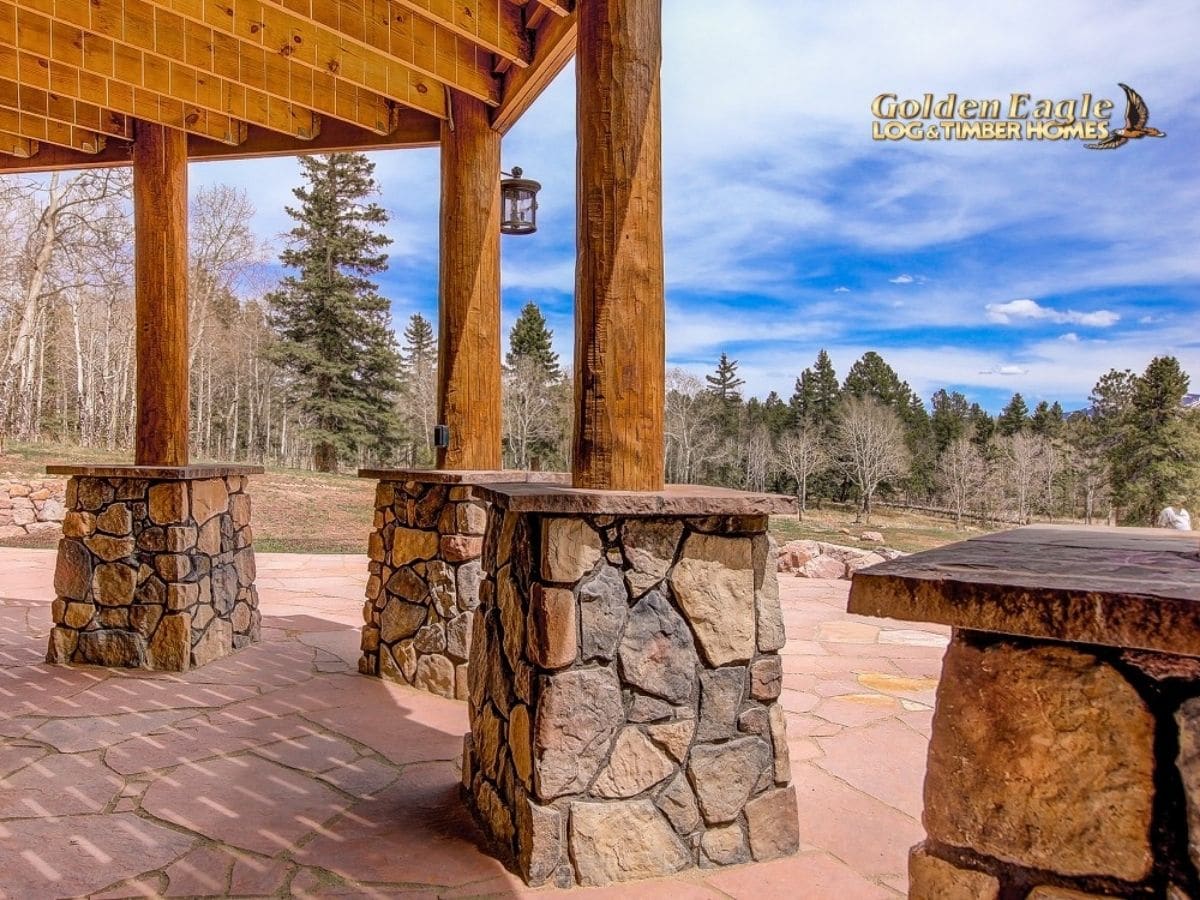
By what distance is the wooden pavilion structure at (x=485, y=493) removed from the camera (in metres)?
1.88

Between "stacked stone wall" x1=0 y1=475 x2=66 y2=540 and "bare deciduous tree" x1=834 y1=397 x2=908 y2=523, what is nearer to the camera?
"stacked stone wall" x1=0 y1=475 x2=66 y2=540

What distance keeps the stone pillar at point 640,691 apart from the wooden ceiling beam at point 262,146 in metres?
2.92

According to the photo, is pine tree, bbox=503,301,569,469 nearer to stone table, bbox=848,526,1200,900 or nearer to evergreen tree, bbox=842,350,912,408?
evergreen tree, bbox=842,350,912,408

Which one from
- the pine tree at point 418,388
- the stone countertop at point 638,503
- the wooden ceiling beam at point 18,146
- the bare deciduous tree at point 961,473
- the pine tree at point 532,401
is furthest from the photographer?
the bare deciduous tree at point 961,473

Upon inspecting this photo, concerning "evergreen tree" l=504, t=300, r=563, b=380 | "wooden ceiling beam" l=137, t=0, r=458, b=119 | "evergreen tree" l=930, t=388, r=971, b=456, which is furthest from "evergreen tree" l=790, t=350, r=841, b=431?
"wooden ceiling beam" l=137, t=0, r=458, b=119

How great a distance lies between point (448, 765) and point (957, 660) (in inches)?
89.4

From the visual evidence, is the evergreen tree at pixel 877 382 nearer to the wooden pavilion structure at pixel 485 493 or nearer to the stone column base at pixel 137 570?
the wooden pavilion structure at pixel 485 493

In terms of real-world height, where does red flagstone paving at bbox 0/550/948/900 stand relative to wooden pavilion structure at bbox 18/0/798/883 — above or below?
below

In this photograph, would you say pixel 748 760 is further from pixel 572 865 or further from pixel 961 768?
pixel 961 768

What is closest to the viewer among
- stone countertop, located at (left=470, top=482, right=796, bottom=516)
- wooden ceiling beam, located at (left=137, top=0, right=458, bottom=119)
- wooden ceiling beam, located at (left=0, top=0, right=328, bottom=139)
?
stone countertop, located at (left=470, top=482, right=796, bottom=516)

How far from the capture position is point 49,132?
436 cm

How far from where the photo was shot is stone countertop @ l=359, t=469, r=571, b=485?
3.16 metres

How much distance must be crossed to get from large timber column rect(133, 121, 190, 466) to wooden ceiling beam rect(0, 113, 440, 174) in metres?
0.33

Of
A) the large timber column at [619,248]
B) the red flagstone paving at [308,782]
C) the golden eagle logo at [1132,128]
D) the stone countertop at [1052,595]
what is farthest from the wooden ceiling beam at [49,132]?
the golden eagle logo at [1132,128]
